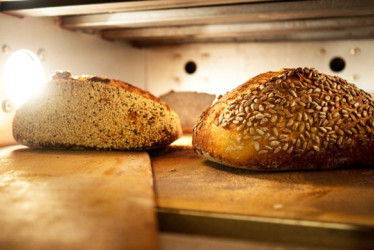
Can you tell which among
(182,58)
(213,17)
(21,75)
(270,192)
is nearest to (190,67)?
(182,58)

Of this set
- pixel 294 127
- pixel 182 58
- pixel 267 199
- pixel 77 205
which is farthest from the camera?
pixel 182 58

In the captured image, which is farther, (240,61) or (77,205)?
(240,61)

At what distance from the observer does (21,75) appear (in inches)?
79.0

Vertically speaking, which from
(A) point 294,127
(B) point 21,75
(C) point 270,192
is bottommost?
(C) point 270,192

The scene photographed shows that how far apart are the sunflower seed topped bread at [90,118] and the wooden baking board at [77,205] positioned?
286 millimetres

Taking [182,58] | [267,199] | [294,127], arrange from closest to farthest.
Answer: [267,199] < [294,127] < [182,58]

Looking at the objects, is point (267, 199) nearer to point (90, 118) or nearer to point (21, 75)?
point (90, 118)

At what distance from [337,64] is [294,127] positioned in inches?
55.2

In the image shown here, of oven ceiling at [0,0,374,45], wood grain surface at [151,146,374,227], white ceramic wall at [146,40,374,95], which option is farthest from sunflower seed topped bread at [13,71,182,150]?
white ceramic wall at [146,40,374,95]

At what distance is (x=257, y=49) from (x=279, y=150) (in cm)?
148

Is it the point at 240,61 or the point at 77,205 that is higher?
the point at 240,61

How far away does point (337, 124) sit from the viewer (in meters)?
1.33

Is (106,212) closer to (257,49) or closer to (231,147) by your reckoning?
(231,147)

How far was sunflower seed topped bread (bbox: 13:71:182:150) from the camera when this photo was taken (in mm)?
1615
